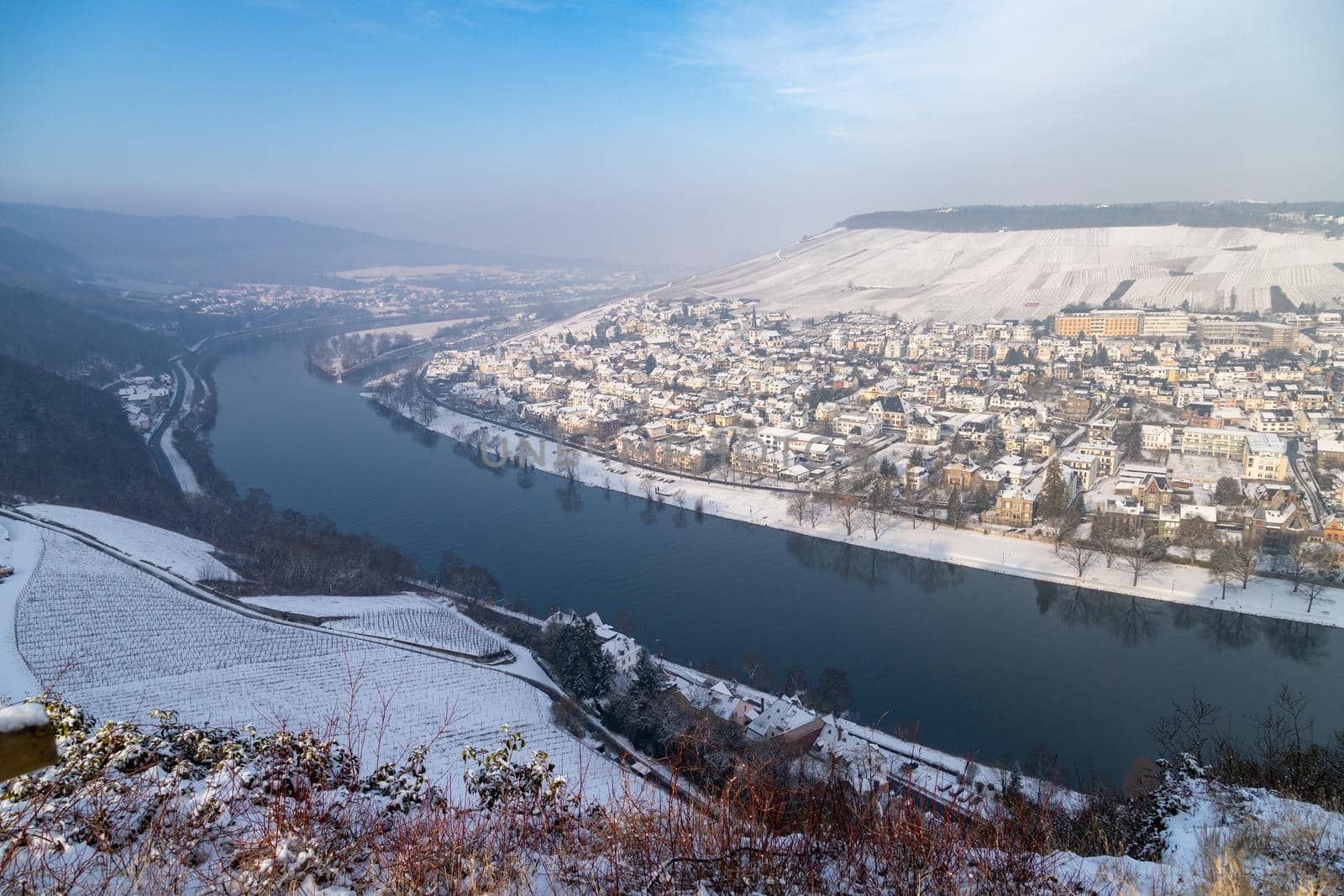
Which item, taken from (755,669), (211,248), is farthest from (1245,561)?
(211,248)

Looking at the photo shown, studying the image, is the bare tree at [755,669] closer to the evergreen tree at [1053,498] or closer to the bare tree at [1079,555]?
the bare tree at [1079,555]

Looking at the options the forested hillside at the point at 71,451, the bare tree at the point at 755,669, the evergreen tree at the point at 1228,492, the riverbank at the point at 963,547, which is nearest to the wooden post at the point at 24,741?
the bare tree at the point at 755,669

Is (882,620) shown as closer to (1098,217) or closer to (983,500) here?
(983,500)

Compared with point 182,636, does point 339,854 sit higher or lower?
higher

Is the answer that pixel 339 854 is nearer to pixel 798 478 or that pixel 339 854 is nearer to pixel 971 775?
pixel 971 775

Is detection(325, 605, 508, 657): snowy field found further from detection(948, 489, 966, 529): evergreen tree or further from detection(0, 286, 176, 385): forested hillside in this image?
detection(0, 286, 176, 385): forested hillside

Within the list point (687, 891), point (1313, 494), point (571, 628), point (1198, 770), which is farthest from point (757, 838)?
point (1313, 494)
